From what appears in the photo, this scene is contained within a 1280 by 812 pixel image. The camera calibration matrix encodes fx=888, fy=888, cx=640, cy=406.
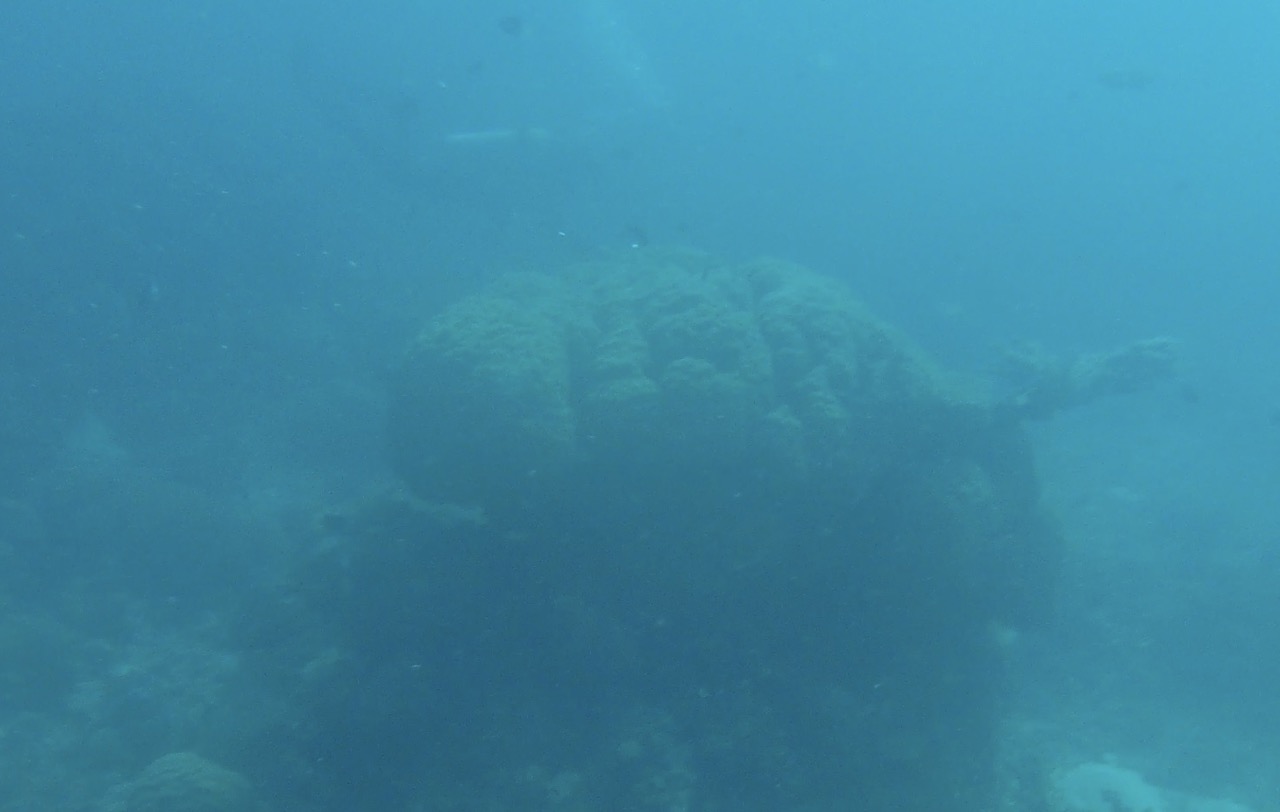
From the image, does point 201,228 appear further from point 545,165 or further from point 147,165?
point 545,165

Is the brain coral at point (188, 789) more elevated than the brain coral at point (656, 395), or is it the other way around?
the brain coral at point (656, 395)

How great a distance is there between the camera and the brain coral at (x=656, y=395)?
11805 millimetres

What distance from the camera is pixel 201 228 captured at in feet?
78.5

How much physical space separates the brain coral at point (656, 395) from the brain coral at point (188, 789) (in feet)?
14.7

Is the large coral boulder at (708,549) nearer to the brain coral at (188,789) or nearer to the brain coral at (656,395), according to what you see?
the brain coral at (656,395)

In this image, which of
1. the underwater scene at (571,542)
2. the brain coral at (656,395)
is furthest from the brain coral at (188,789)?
the brain coral at (656,395)

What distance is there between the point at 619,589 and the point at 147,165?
75.0ft

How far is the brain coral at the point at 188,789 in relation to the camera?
28.8 feet

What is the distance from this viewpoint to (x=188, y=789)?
8.88 meters

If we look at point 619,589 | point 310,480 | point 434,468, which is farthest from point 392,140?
point 619,589

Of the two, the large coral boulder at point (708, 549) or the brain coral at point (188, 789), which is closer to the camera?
the brain coral at point (188, 789)

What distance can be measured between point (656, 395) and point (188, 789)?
22.6 ft

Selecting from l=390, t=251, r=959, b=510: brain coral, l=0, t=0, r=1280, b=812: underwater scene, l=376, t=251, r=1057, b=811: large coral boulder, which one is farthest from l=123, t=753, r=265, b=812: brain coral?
l=390, t=251, r=959, b=510: brain coral

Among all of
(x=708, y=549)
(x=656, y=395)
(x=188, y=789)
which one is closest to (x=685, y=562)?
(x=708, y=549)
